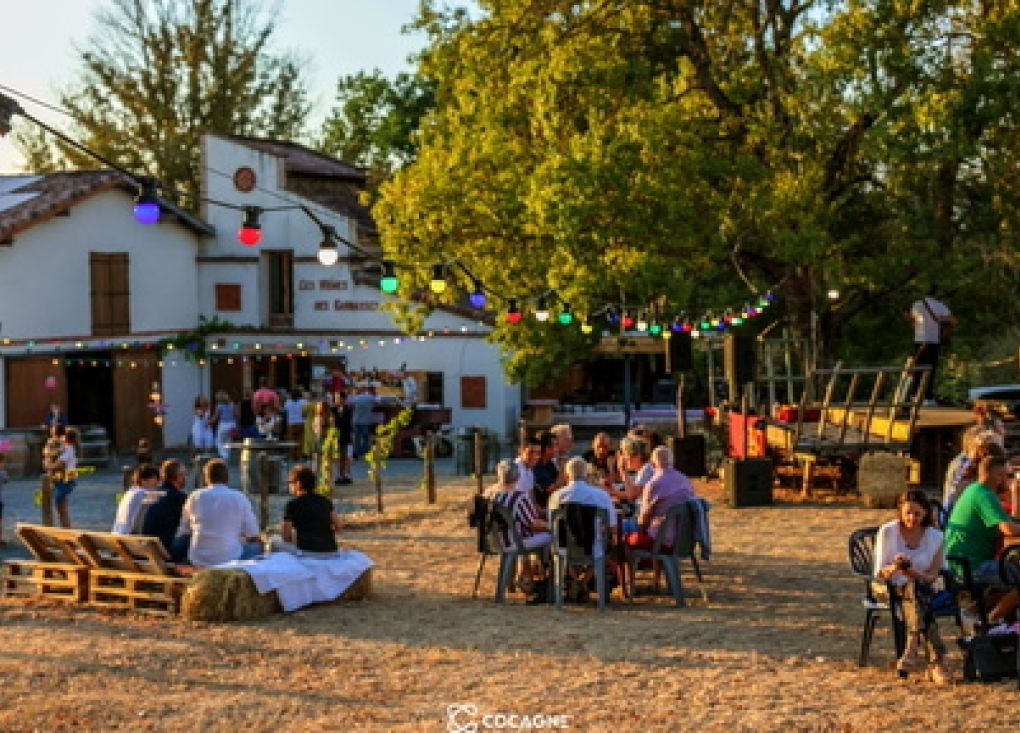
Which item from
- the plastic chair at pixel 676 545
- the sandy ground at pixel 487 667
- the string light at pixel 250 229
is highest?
the string light at pixel 250 229

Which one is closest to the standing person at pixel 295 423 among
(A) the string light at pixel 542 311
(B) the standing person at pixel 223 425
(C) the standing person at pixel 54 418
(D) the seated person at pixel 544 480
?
(B) the standing person at pixel 223 425

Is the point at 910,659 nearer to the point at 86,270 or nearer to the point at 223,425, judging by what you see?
the point at 223,425

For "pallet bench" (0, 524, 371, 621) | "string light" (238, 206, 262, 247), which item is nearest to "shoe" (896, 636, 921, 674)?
"pallet bench" (0, 524, 371, 621)

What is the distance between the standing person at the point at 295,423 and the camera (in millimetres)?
29031

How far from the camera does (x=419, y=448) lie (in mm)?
28219

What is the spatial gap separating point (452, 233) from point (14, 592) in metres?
12.5

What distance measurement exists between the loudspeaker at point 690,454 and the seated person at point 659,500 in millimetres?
8671

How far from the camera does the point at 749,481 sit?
19172 millimetres

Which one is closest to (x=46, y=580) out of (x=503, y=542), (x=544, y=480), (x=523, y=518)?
(x=503, y=542)

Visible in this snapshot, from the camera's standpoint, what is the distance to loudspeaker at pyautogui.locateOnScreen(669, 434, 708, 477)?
71.6 feet

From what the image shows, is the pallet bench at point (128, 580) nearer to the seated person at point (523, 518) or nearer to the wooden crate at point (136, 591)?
the wooden crate at point (136, 591)

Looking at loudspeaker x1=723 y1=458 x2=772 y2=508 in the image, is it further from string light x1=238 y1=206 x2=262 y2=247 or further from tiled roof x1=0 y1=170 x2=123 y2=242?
tiled roof x1=0 y1=170 x2=123 y2=242

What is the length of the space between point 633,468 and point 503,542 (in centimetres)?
182

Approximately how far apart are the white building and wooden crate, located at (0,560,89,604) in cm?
1690
